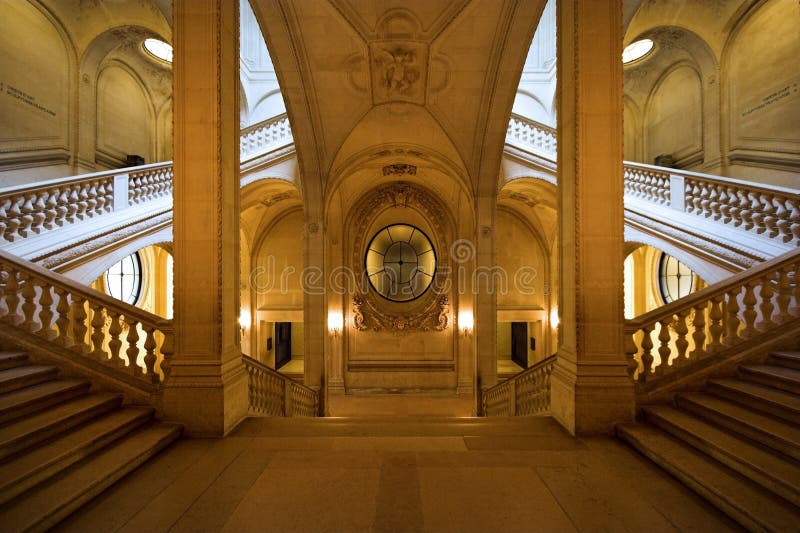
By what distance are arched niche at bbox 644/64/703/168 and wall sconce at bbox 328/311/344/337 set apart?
386 inches

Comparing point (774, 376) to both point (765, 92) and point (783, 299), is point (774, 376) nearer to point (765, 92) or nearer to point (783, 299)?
point (783, 299)

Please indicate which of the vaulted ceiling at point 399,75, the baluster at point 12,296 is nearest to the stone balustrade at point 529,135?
the vaulted ceiling at point 399,75

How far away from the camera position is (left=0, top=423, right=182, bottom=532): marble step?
64.9 inches

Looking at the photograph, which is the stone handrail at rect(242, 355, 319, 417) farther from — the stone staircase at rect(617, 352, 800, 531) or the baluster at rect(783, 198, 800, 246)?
the baluster at rect(783, 198, 800, 246)

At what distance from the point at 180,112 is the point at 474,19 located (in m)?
4.49

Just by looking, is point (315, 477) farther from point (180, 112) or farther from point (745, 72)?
point (745, 72)

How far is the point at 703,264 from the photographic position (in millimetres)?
5359

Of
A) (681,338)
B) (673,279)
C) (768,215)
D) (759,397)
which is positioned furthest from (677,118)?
(759,397)

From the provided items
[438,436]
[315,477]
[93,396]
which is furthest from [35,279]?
[438,436]

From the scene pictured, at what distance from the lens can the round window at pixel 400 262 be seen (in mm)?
11359

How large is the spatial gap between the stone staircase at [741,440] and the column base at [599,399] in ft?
0.39

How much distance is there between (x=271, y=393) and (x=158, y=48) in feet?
31.3

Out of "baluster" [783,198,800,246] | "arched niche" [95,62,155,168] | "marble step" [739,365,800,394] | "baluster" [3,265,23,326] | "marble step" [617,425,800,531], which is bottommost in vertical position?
"marble step" [617,425,800,531]

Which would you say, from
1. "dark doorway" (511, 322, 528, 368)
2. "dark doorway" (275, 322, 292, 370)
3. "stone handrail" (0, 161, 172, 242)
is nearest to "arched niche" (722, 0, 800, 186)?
"dark doorway" (511, 322, 528, 368)
